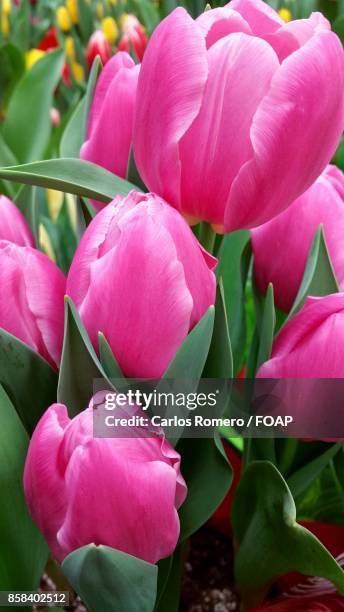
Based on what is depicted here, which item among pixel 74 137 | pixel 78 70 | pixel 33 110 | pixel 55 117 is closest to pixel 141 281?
pixel 74 137

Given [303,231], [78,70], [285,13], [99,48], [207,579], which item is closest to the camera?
[303,231]

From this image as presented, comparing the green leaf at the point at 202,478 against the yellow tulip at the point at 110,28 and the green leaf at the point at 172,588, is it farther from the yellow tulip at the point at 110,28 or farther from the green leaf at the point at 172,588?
the yellow tulip at the point at 110,28

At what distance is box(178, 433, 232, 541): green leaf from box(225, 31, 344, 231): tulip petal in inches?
3.8

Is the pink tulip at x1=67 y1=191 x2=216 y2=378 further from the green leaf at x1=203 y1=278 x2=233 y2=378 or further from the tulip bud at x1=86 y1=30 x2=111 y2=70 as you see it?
the tulip bud at x1=86 y1=30 x2=111 y2=70

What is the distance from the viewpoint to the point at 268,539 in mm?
364

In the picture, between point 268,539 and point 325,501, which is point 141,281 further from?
point 325,501

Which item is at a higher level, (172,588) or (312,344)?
(312,344)

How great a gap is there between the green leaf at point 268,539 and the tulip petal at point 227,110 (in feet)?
0.40

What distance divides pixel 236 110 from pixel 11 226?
131 mm

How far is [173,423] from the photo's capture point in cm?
32

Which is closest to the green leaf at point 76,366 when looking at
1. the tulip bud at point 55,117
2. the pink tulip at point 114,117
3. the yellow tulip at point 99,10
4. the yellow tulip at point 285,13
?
the pink tulip at point 114,117

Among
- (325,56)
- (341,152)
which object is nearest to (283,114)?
(325,56)

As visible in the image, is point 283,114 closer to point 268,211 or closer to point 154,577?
point 268,211

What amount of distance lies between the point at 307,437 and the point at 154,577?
0.28ft
